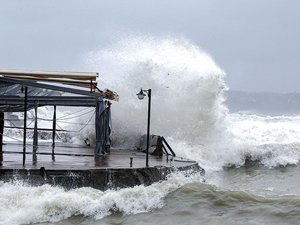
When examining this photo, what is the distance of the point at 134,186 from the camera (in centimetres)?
1158

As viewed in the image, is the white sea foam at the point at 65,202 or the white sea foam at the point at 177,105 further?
the white sea foam at the point at 177,105

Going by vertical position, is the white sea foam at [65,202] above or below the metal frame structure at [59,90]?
below

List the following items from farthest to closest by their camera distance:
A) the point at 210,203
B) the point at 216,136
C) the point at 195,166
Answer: the point at 216,136, the point at 195,166, the point at 210,203

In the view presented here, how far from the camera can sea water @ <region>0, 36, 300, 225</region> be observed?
9.94 m

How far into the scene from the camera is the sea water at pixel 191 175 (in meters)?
9.94

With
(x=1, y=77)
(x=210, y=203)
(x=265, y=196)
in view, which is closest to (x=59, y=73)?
(x=1, y=77)

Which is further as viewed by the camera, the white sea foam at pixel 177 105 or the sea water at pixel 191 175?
the white sea foam at pixel 177 105

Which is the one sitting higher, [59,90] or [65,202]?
[59,90]

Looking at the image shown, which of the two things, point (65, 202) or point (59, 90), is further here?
point (59, 90)

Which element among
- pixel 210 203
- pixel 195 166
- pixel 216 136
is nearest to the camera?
pixel 210 203

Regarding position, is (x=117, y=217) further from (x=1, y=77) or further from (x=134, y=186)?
(x=1, y=77)

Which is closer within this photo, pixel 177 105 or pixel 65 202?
pixel 65 202

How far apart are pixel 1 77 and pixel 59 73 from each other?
166cm

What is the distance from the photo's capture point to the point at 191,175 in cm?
1351
